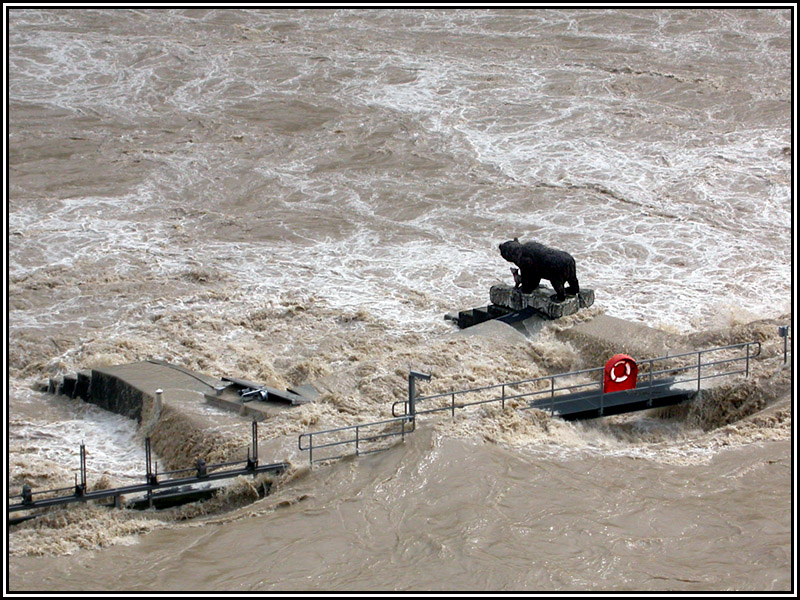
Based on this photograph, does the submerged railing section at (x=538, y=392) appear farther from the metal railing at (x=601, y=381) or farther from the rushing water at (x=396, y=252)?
the rushing water at (x=396, y=252)

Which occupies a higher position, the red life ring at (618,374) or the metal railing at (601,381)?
the red life ring at (618,374)

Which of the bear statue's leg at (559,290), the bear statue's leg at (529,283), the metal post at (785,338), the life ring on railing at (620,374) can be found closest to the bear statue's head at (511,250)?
the bear statue's leg at (529,283)

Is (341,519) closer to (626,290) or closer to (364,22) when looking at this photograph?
(626,290)

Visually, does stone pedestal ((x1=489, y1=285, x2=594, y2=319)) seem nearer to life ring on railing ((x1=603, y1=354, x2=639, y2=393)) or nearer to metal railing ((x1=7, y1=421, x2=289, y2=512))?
life ring on railing ((x1=603, y1=354, x2=639, y2=393))

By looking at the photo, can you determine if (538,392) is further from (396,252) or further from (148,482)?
(396,252)

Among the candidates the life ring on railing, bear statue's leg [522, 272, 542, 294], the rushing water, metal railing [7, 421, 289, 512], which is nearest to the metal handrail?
the rushing water

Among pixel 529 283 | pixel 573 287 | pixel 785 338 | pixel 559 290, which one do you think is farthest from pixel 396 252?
pixel 785 338
